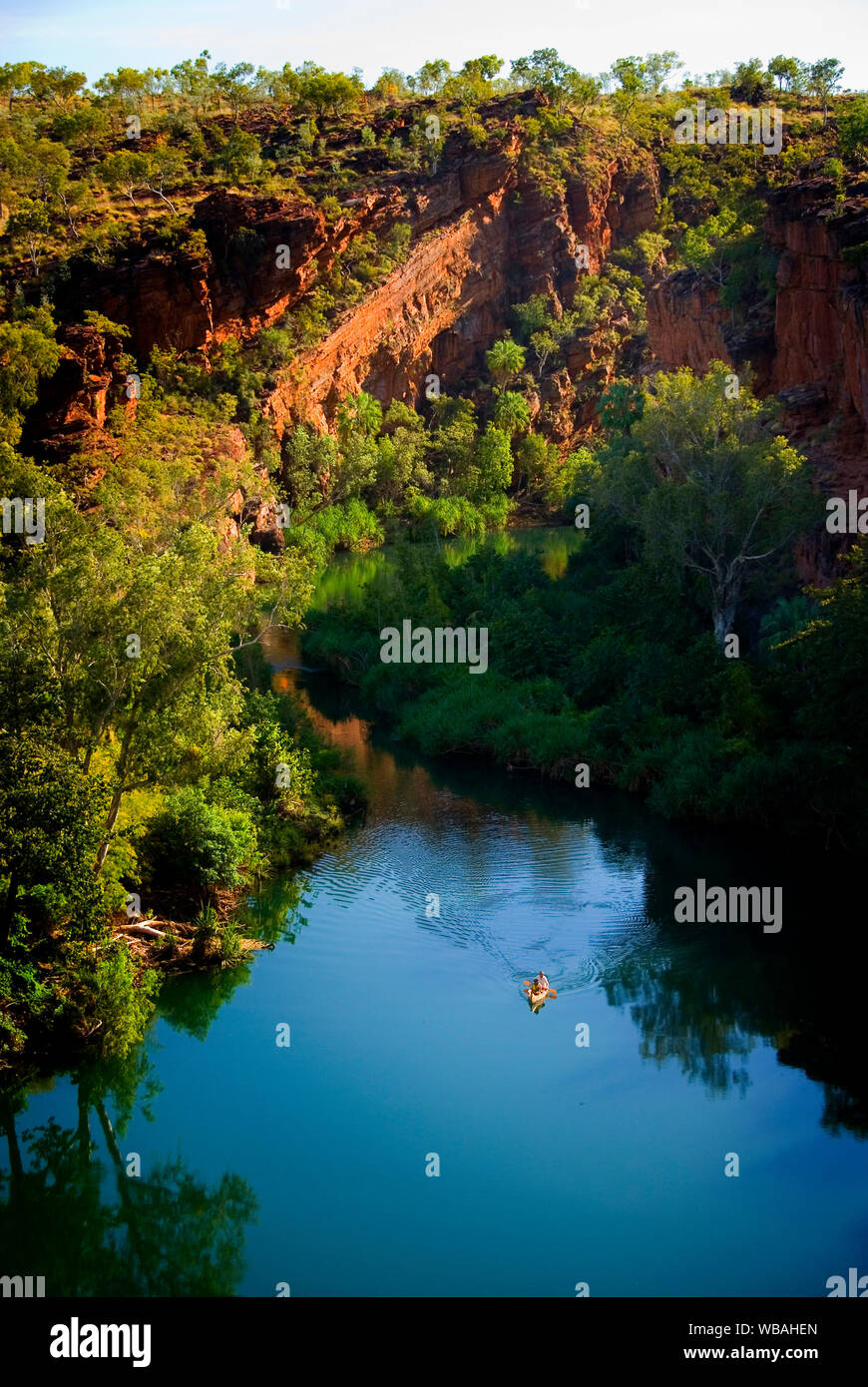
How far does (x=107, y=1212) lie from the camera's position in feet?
59.4

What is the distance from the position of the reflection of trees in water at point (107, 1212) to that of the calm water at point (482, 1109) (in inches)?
1.6

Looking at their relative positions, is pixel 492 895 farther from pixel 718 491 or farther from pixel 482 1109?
pixel 718 491

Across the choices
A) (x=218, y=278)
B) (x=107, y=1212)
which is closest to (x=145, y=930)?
(x=107, y=1212)

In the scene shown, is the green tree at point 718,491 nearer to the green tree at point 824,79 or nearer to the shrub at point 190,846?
the shrub at point 190,846

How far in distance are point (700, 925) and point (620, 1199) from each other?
9339 mm

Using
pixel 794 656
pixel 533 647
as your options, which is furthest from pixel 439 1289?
pixel 533 647

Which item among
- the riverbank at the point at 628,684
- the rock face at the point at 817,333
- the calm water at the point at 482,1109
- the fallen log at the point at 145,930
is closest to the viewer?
the calm water at the point at 482,1109

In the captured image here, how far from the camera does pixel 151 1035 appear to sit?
72.5 ft

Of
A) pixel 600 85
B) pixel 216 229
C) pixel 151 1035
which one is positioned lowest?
pixel 151 1035

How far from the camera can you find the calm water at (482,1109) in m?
16.4

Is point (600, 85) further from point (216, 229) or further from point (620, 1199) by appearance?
point (620, 1199)

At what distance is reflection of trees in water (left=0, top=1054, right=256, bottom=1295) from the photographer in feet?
54.5

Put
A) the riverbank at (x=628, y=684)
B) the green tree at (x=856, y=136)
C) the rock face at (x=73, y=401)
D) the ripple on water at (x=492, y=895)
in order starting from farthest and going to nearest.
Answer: the rock face at (x=73, y=401), the green tree at (x=856, y=136), the riverbank at (x=628, y=684), the ripple on water at (x=492, y=895)

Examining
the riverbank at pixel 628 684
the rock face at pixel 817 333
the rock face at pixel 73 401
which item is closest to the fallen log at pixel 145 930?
the riverbank at pixel 628 684
